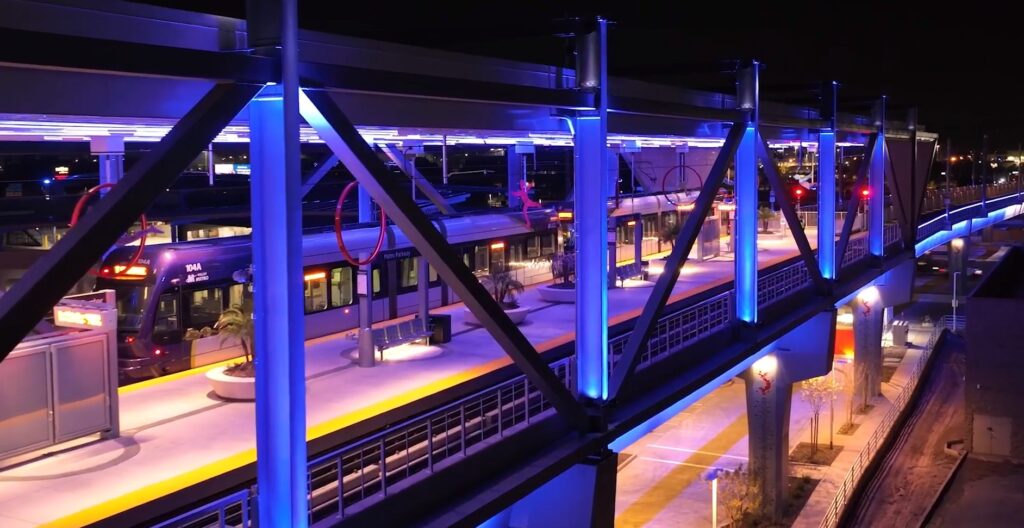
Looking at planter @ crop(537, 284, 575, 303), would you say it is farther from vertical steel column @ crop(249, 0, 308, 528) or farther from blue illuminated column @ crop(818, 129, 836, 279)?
vertical steel column @ crop(249, 0, 308, 528)

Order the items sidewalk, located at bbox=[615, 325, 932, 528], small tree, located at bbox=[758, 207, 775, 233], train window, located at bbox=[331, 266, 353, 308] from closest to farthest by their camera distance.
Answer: train window, located at bbox=[331, 266, 353, 308] → sidewalk, located at bbox=[615, 325, 932, 528] → small tree, located at bbox=[758, 207, 775, 233]

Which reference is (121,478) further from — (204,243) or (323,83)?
(204,243)

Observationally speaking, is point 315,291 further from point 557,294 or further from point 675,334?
point 675,334

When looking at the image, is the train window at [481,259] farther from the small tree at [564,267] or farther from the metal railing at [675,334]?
the metal railing at [675,334]

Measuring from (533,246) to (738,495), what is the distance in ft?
24.2

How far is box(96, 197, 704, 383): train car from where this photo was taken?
1288 cm

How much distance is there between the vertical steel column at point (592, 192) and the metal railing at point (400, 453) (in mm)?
820

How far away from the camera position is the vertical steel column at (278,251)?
517 centimetres

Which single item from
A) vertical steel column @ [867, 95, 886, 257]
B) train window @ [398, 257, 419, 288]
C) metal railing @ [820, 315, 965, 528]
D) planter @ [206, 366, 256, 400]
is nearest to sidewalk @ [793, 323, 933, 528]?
metal railing @ [820, 315, 965, 528]

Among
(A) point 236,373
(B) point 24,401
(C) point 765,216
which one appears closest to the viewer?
(B) point 24,401

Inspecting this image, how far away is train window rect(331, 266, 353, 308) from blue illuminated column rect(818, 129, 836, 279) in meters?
8.72

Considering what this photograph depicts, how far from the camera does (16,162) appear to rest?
145 ft

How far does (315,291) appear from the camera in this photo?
15281mm

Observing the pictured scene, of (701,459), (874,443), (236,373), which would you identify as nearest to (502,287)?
(236,373)
